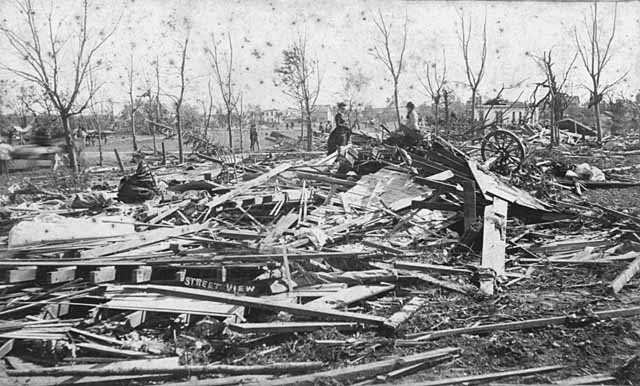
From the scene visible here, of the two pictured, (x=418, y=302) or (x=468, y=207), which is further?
(x=468, y=207)

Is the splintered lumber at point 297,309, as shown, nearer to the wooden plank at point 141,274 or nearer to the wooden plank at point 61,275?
the wooden plank at point 141,274

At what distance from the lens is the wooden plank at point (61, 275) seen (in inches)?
202

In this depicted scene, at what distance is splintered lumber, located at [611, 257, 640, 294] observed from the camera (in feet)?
17.2

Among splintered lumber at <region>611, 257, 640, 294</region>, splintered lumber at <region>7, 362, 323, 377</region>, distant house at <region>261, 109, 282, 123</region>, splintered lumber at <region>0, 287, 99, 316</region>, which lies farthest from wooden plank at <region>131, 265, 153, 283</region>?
distant house at <region>261, 109, 282, 123</region>

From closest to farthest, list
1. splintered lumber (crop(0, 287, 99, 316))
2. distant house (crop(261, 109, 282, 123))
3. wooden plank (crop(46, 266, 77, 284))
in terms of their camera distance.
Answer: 1. splintered lumber (crop(0, 287, 99, 316))
2. wooden plank (crop(46, 266, 77, 284))
3. distant house (crop(261, 109, 282, 123))

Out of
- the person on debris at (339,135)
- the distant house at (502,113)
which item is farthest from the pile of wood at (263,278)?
the distant house at (502,113)

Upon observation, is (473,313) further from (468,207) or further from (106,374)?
(106,374)

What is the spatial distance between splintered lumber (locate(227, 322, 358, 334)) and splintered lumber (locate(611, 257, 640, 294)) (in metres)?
3.17

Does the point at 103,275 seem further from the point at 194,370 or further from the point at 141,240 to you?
the point at 194,370

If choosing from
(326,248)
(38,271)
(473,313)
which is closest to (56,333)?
(38,271)

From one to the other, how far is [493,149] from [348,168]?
383cm

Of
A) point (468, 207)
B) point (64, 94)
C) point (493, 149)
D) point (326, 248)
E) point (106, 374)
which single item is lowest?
point (106, 374)

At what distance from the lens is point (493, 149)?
38.4 ft

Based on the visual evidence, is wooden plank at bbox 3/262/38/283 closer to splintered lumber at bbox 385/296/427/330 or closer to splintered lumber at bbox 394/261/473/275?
splintered lumber at bbox 385/296/427/330
